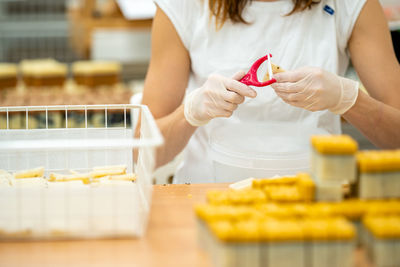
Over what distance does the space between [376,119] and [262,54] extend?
48cm

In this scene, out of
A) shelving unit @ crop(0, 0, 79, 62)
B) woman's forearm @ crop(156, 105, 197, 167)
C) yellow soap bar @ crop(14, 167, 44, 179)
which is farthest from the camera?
shelving unit @ crop(0, 0, 79, 62)

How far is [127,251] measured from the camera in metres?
1.01

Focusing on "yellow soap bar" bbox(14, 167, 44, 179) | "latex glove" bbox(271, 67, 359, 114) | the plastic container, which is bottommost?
the plastic container

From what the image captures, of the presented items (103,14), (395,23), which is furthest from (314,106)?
(103,14)

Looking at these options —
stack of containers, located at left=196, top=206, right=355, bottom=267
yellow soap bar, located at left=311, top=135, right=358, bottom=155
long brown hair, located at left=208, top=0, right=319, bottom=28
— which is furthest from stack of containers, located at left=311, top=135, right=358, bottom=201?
long brown hair, located at left=208, top=0, right=319, bottom=28

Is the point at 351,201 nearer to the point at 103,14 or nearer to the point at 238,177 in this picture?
the point at 238,177

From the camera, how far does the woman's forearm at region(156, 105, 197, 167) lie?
180 centimetres

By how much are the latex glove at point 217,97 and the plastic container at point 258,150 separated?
0.17m

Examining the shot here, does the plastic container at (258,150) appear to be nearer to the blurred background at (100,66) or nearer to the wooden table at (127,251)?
the wooden table at (127,251)

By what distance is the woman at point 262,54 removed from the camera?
1.85m

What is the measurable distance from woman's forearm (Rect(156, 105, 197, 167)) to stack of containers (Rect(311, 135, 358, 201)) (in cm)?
83

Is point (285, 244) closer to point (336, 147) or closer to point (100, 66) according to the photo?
point (336, 147)

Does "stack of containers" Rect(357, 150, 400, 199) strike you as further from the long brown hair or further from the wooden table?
the long brown hair

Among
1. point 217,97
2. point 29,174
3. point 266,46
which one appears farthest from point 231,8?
point 29,174
